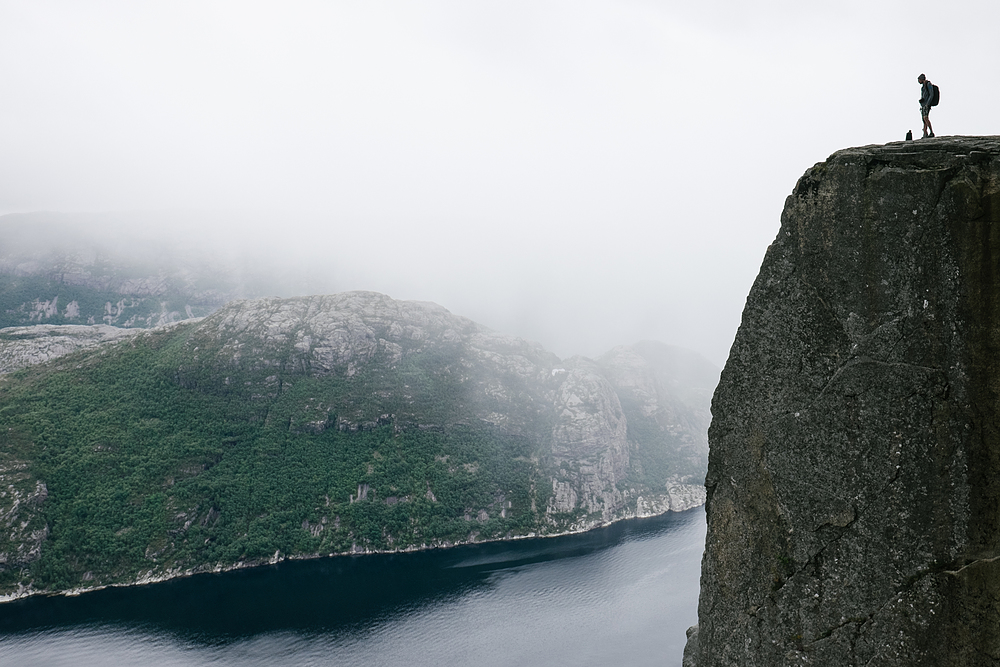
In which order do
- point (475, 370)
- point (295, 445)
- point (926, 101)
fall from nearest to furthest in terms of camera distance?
point (926, 101) → point (295, 445) → point (475, 370)

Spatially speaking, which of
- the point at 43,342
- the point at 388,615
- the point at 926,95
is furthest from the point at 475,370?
the point at 926,95

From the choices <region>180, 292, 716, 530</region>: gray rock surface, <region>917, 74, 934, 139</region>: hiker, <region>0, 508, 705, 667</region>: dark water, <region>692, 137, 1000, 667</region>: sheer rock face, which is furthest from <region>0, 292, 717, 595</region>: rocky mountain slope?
<region>917, 74, 934, 139</region>: hiker

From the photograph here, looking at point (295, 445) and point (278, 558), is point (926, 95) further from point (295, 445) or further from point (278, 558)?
point (295, 445)

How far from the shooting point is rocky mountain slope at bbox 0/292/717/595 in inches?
4200

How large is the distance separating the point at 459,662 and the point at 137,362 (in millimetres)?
117368

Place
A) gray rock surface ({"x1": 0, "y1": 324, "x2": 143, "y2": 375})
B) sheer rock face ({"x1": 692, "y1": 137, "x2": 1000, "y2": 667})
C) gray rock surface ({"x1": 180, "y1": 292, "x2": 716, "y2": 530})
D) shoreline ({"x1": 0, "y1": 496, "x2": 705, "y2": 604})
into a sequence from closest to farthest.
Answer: sheer rock face ({"x1": 692, "y1": 137, "x2": 1000, "y2": 667})
shoreline ({"x1": 0, "y1": 496, "x2": 705, "y2": 604})
gray rock surface ({"x1": 180, "y1": 292, "x2": 716, "y2": 530})
gray rock surface ({"x1": 0, "y1": 324, "x2": 143, "y2": 375})

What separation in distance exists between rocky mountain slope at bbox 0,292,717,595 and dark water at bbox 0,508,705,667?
35.6 feet

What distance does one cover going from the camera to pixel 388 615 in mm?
84000

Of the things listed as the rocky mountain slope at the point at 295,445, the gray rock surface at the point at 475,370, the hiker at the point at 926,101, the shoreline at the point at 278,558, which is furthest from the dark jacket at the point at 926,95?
the gray rock surface at the point at 475,370

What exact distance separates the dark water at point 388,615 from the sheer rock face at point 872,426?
7469cm

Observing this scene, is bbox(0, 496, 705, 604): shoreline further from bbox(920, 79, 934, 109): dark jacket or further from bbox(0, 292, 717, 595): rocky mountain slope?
bbox(920, 79, 934, 109): dark jacket

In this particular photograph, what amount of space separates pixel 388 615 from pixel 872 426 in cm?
9070

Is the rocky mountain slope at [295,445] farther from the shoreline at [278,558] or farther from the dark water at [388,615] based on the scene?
the dark water at [388,615]

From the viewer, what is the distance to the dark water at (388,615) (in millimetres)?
72688
